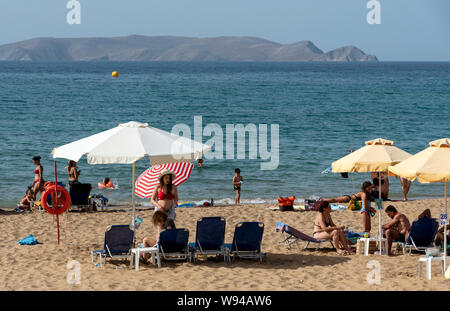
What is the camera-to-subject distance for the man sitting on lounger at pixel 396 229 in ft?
35.5

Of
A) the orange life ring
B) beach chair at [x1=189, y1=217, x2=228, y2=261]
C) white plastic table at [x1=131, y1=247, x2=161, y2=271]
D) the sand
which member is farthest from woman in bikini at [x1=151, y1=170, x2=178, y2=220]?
the orange life ring

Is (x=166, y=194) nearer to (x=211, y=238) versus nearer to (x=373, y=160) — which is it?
(x=211, y=238)

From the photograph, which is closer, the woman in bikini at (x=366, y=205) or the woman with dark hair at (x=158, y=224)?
the woman with dark hair at (x=158, y=224)

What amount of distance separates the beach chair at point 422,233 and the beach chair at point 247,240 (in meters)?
2.47

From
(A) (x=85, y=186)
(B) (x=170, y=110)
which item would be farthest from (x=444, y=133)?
(A) (x=85, y=186)

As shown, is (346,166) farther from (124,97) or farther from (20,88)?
(20,88)

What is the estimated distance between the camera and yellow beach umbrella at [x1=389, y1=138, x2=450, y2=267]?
8.93 m

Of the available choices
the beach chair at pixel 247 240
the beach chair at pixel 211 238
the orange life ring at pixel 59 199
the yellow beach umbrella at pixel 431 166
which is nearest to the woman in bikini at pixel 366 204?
the yellow beach umbrella at pixel 431 166

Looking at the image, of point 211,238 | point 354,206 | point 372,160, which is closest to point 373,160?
point 372,160

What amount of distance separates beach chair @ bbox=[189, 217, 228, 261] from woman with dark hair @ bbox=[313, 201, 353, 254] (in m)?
1.89

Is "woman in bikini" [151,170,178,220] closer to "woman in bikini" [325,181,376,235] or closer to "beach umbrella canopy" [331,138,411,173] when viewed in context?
"beach umbrella canopy" [331,138,411,173]

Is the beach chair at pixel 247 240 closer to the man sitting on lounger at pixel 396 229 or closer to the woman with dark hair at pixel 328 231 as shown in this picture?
the woman with dark hair at pixel 328 231

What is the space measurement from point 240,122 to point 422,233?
113ft

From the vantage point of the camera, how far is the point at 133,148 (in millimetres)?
9312
